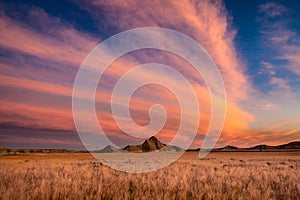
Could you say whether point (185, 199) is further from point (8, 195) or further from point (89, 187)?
point (8, 195)

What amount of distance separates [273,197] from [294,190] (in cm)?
161

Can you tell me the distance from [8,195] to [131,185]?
4576mm

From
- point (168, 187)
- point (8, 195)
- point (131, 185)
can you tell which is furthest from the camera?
point (131, 185)

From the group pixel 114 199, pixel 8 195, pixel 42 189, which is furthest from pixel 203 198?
pixel 8 195

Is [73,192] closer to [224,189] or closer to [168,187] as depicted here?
[168,187]

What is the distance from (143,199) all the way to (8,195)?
3639mm

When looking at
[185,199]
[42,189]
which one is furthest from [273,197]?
[42,189]

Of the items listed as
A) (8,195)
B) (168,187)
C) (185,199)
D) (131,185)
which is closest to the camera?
(8,195)

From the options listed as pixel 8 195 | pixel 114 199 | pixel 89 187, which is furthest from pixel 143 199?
pixel 8 195

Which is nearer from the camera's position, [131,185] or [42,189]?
[42,189]

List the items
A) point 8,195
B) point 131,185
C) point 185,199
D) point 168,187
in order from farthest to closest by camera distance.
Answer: point 131,185, point 168,187, point 185,199, point 8,195

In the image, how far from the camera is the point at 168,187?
9.98m

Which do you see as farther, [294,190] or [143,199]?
[294,190]

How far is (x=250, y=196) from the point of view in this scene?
8672 millimetres
